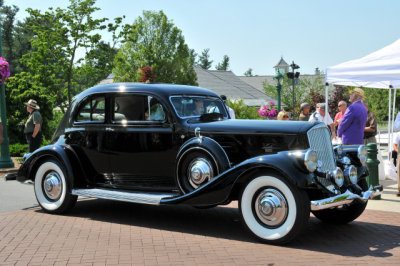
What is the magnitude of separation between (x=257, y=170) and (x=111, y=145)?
239 cm

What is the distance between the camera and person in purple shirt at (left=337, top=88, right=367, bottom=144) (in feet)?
27.2

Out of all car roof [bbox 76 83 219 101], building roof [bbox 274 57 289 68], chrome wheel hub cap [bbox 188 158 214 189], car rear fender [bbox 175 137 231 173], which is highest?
building roof [bbox 274 57 289 68]

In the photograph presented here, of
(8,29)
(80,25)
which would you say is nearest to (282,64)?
(80,25)

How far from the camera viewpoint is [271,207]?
4.95 meters

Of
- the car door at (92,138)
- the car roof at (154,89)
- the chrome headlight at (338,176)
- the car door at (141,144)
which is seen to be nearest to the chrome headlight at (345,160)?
the chrome headlight at (338,176)

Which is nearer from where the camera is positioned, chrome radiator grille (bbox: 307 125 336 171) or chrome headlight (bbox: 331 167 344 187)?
chrome headlight (bbox: 331 167 344 187)

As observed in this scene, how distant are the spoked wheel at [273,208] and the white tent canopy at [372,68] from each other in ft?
18.5

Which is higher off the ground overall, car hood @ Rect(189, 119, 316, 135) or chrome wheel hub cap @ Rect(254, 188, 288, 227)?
car hood @ Rect(189, 119, 316, 135)

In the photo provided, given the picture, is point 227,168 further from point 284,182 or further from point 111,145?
point 111,145

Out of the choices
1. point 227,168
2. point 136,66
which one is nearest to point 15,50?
point 136,66

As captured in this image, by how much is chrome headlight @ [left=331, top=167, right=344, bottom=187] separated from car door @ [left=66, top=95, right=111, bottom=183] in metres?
3.15

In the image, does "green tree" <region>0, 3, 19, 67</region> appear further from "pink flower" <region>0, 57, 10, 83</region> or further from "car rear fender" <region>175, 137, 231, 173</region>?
"car rear fender" <region>175, 137, 231, 173</region>

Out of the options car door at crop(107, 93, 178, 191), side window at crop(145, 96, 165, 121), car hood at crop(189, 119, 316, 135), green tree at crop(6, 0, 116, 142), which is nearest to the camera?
car hood at crop(189, 119, 316, 135)

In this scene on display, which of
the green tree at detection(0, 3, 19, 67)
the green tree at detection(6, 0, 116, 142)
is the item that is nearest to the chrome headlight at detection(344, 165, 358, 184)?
the green tree at detection(6, 0, 116, 142)
